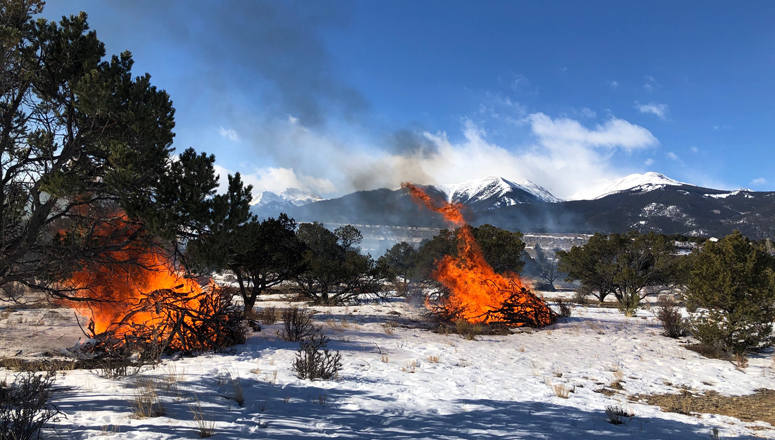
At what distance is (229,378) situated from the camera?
6.65 m

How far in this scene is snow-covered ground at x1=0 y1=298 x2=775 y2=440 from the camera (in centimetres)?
465

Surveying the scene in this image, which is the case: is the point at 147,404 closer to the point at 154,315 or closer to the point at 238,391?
the point at 238,391

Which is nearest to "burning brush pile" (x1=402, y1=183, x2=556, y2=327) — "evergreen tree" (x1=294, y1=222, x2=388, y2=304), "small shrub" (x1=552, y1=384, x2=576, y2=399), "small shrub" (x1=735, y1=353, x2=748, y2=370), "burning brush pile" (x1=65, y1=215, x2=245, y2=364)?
"evergreen tree" (x1=294, y1=222, x2=388, y2=304)

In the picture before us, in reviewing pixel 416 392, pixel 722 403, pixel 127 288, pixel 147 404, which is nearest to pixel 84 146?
pixel 147 404

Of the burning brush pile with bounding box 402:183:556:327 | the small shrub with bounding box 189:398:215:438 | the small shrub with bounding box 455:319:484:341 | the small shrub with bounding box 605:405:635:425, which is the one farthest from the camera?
the burning brush pile with bounding box 402:183:556:327

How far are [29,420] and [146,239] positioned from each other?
3.01 m

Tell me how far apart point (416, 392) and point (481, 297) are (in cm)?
1049

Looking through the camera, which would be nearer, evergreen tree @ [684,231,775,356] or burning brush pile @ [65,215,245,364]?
burning brush pile @ [65,215,245,364]

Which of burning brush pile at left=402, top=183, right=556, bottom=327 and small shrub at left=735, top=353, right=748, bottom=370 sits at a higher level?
burning brush pile at left=402, top=183, right=556, bottom=327

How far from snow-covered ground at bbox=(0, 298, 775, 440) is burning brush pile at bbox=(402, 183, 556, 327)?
424 cm

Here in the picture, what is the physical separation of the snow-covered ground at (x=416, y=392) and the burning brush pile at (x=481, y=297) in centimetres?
424

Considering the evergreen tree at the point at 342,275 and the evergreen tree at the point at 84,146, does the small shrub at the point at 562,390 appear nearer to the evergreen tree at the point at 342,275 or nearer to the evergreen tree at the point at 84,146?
the evergreen tree at the point at 84,146

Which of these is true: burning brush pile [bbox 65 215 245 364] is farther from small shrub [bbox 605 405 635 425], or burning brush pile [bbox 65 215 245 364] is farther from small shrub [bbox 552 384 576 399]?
small shrub [bbox 605 405 635 425]

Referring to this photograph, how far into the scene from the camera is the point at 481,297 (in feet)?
53.2
